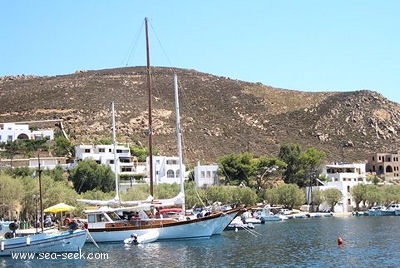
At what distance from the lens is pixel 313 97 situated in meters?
151

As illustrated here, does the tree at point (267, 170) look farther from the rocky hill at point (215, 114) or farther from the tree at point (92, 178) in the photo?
Result: the tree at point (92, 178)

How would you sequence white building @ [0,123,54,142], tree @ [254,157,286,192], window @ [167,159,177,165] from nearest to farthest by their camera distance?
window @ [167,159,177,165] < tree @ [254,157,286,192] < white building @ [0,123,54,142]

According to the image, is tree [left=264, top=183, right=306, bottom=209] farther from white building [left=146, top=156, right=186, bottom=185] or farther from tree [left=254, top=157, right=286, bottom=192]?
white building [left=146, top=156, right=186, bottom=185]

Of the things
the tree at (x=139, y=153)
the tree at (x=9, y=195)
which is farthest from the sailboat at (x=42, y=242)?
the tree at (x=139, y=153)

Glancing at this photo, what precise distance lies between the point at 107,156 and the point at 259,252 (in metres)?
56.7

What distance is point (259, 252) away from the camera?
43.0m

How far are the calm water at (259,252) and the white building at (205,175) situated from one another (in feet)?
135

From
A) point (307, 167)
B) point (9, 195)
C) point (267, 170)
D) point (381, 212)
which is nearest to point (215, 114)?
point (307, 167)

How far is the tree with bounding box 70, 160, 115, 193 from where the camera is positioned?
83.1 metres

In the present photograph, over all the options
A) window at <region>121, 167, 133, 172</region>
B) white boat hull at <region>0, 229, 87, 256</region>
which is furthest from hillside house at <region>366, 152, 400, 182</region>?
white boat hull at <region>0, 229, 87, 256</region>

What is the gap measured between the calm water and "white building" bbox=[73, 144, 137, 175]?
1672 inches

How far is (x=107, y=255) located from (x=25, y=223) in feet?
52.0

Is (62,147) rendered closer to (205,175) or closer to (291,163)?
(205,175)

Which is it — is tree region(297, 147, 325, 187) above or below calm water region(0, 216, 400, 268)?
above
